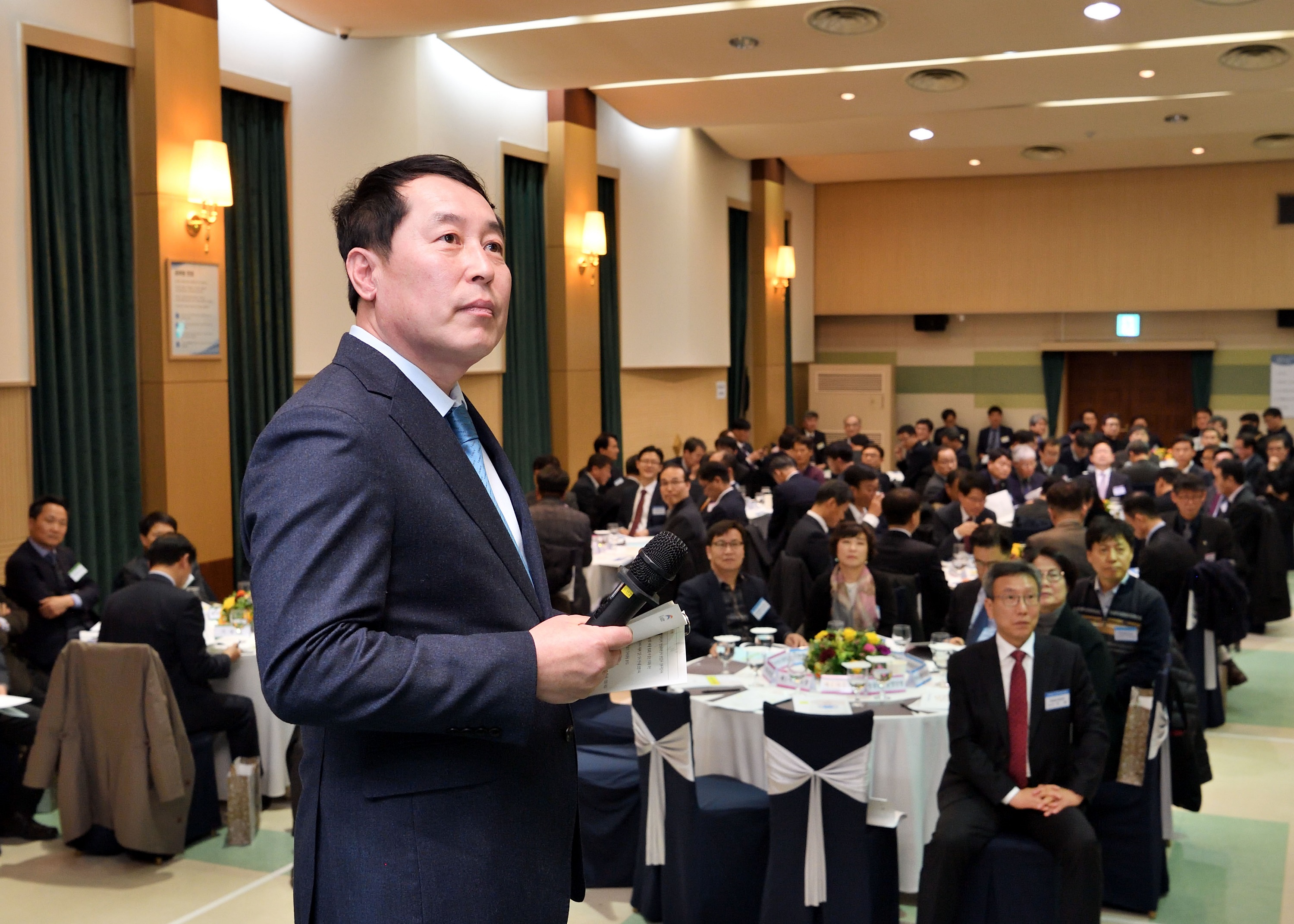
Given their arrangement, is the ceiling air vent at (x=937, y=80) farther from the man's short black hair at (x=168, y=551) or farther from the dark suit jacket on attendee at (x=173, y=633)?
the dark suit jacket on attendee at (x=173, y=633)

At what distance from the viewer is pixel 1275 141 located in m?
14.4

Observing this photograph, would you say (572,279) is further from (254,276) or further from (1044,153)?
(1044,153)

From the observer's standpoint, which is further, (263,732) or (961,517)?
(961,517)

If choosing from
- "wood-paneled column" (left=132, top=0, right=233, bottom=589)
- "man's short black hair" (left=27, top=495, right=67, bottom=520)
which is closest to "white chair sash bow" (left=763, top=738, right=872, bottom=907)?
"man's short black hair" (left=27, top=495, right=67, bottom=520)

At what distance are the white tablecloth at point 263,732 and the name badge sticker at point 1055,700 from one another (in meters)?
3.19

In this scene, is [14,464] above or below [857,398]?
below

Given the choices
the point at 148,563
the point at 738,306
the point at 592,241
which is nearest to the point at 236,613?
the point at 148,563

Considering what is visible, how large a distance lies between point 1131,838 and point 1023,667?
920 mm

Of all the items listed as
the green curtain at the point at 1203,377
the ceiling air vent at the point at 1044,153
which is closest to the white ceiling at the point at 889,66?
the ceiling air vent at the point at 1044,153

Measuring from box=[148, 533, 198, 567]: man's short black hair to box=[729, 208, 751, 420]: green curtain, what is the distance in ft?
33.3

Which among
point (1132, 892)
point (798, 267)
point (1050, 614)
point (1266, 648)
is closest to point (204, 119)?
point (1050, 614)

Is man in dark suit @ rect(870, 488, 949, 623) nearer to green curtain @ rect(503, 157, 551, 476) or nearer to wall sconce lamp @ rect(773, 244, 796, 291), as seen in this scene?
green curtain @ rect(503, 157, 551, 476)

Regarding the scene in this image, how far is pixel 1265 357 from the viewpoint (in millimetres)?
16125

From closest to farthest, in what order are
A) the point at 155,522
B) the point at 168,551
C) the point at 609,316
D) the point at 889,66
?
the point at 168,551 → the point at 155,522 → the point at 889,66 → the point at 609,316
